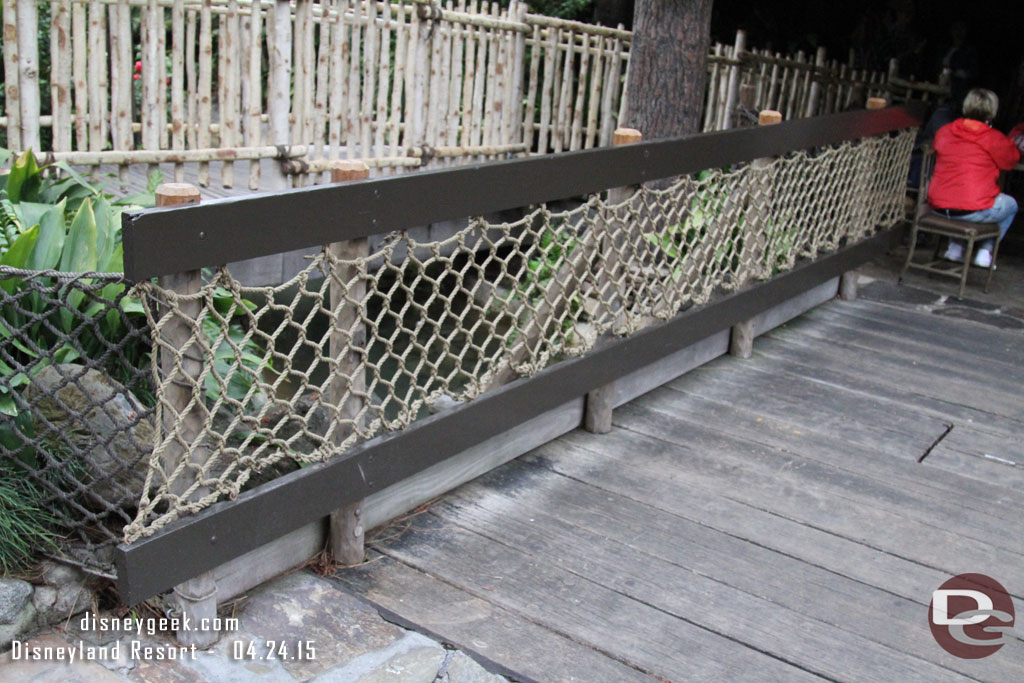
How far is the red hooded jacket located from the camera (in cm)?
677

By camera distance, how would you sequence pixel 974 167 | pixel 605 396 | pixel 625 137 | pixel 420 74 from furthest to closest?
pixel 420 74
pixel 974 167
pixel 605 396
pixel 625 137

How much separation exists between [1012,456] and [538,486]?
2126 millimetres

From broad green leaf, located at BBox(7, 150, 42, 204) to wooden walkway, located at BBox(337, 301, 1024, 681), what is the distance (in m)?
2.28

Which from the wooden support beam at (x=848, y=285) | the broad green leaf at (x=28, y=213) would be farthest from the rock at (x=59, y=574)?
the wooden support beam at (x=848, y=285)

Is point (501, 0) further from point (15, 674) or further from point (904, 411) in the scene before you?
point (15, 674)

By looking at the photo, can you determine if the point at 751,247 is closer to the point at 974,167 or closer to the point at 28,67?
the point at 974,167

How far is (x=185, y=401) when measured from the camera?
2.48 metres

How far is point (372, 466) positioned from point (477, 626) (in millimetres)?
565

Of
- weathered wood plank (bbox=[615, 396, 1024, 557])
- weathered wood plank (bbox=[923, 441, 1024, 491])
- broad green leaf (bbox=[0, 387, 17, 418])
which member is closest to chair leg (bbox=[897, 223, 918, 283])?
weathered wood plank (bbox=[923, 441, 1024, 491])

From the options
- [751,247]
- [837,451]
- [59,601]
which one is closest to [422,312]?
[59,601]

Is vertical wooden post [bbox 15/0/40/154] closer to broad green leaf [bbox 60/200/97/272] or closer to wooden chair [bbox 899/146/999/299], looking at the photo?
broad green leaf [bbox 60/200/97/272]

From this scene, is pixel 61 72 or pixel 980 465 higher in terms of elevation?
pixel 61 72

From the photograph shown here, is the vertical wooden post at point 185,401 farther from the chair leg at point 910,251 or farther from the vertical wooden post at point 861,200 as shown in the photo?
the chair leg at point 910,251

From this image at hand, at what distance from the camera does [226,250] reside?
8.00 feet
